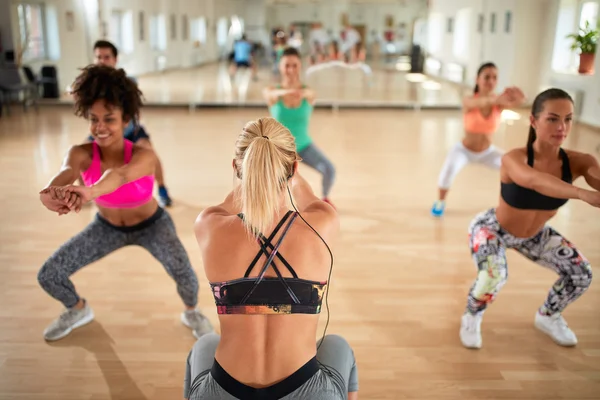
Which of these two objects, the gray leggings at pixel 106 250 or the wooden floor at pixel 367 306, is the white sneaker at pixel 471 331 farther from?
the gray leggings at pixel 106 250

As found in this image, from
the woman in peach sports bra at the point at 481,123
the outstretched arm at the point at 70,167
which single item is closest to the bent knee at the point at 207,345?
the outstretched arm at the point at 70,167

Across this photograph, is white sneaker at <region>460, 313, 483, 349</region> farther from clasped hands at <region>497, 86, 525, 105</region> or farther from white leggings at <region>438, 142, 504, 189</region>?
white leggings at <region>438, 142, 504, 189</region>

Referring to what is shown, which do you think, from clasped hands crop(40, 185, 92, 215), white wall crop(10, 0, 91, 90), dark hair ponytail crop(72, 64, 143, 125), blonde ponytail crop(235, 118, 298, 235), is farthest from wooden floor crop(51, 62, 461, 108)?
blonde ponytail crop(235, 118, 298, 235)

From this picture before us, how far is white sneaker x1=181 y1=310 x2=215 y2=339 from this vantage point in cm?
248

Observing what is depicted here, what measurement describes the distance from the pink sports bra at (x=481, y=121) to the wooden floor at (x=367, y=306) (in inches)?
26.8

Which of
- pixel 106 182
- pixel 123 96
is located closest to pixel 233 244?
pixel 106 182

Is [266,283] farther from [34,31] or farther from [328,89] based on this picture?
[34,31]

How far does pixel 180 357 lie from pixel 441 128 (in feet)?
21.9

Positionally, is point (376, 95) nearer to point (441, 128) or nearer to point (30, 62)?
point (441, 128)

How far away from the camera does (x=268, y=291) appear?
1.30m

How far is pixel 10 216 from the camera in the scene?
161 inches

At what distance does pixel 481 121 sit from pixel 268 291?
10.3 ft

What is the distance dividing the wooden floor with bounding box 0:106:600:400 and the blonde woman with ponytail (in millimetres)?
877

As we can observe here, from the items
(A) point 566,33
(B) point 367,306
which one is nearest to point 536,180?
(B) point 367,306
